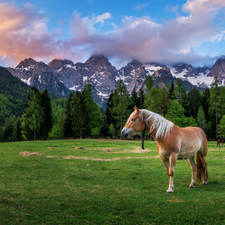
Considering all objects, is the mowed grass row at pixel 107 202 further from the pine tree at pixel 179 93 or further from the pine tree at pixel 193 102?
the pine tree at pixel 193 102

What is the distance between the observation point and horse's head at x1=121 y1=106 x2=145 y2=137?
6730 mm

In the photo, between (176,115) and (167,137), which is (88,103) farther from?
(167,137)

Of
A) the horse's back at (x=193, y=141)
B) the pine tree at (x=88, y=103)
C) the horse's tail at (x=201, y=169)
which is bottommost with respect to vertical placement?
the horse's tail at (x=201, y=169)

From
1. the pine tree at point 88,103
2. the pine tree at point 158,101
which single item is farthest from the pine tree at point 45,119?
the pine tree at point 158,101

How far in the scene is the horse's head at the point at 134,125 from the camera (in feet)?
22.1

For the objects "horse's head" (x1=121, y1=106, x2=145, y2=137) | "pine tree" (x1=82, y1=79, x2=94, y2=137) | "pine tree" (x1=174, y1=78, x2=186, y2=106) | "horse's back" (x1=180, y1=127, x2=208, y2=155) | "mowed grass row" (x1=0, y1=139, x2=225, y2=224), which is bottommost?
"mowed grass row" (x1=0, y1=139, x2=225, y2=224)

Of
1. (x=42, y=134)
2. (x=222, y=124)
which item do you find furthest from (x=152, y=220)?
(x=42, y=134)

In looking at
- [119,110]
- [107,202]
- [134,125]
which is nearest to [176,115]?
[119,110]

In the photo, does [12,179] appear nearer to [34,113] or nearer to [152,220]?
[152,220]

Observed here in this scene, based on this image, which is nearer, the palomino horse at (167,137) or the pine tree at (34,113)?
the palomino horse at (167,137)

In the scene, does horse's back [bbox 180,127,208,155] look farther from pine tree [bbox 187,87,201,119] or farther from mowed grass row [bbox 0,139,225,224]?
pine tree [bbox 187,87,201,119]

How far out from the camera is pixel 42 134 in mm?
52688

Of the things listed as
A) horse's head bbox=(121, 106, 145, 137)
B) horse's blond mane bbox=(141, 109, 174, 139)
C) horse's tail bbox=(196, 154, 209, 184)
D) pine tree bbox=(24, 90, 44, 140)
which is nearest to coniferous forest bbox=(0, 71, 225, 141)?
pine tree bbox=(24, 90, 44, 140)

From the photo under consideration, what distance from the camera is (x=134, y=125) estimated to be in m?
6.81
